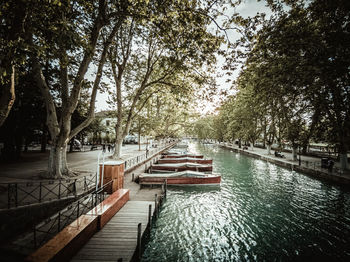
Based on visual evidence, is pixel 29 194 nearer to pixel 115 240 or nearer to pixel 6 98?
pixel 6 98

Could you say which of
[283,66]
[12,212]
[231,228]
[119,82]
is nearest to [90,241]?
[12,212]

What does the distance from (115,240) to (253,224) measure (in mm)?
7146

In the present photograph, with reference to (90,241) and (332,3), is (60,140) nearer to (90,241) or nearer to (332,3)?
(90,241)

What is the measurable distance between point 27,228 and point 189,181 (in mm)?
10725

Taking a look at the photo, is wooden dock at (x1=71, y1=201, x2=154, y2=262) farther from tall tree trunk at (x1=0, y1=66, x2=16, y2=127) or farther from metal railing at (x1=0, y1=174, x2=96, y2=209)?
tall tree trunk at (x1=0, y1=66, x2=16, y2=127)

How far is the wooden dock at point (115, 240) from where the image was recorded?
4801mm

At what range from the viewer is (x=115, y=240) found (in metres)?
5.55

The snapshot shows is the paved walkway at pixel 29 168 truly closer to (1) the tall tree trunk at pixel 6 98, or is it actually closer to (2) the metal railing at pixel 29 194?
(2) the metal railing at pixel 29 194

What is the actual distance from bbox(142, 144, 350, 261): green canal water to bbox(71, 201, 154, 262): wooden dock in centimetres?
104

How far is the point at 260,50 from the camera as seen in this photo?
26.4 feet

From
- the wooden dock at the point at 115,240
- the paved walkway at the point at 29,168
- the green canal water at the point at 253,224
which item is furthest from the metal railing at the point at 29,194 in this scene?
the green canal water at the point at 253,224

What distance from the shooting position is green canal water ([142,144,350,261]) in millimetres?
6219

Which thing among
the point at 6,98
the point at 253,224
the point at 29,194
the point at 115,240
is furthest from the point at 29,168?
the point at 253,224

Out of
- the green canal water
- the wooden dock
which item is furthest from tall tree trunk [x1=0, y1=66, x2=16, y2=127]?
the green canal water
